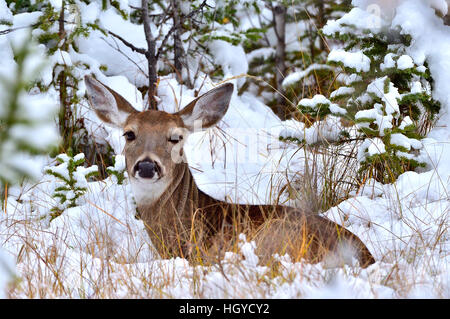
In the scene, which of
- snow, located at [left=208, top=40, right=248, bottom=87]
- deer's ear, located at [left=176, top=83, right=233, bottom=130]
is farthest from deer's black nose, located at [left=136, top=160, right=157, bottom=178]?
snow, located at [left=208, top=40, right=248, bottom=87]

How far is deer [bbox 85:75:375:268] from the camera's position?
3.66m

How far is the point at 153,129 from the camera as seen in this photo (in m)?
4.25

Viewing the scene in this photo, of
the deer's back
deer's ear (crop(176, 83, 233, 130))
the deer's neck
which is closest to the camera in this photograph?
the deer's back

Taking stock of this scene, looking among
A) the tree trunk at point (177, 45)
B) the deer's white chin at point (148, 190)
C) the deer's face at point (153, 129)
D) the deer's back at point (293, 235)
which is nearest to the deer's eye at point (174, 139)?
the deer's face at point (153, 129)

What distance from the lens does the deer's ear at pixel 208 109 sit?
4.38 m

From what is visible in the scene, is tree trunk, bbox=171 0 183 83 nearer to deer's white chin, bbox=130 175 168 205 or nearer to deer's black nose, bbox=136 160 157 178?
deer's white chin, bbox=130 175 168 205

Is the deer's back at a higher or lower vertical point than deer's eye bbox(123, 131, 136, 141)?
lower

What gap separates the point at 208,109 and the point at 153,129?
16.5 inches

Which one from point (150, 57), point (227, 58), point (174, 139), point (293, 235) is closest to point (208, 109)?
point (174, 139)

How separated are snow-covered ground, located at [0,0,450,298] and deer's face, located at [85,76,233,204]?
36cm

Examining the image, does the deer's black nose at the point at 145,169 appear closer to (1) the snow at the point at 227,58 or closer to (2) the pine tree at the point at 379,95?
(2) the pine tree at the point at 379,95

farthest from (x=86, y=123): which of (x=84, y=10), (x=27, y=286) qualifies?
(x=27, y=286)

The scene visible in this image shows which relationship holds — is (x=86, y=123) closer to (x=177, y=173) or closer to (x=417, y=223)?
(x=177, y=173)
